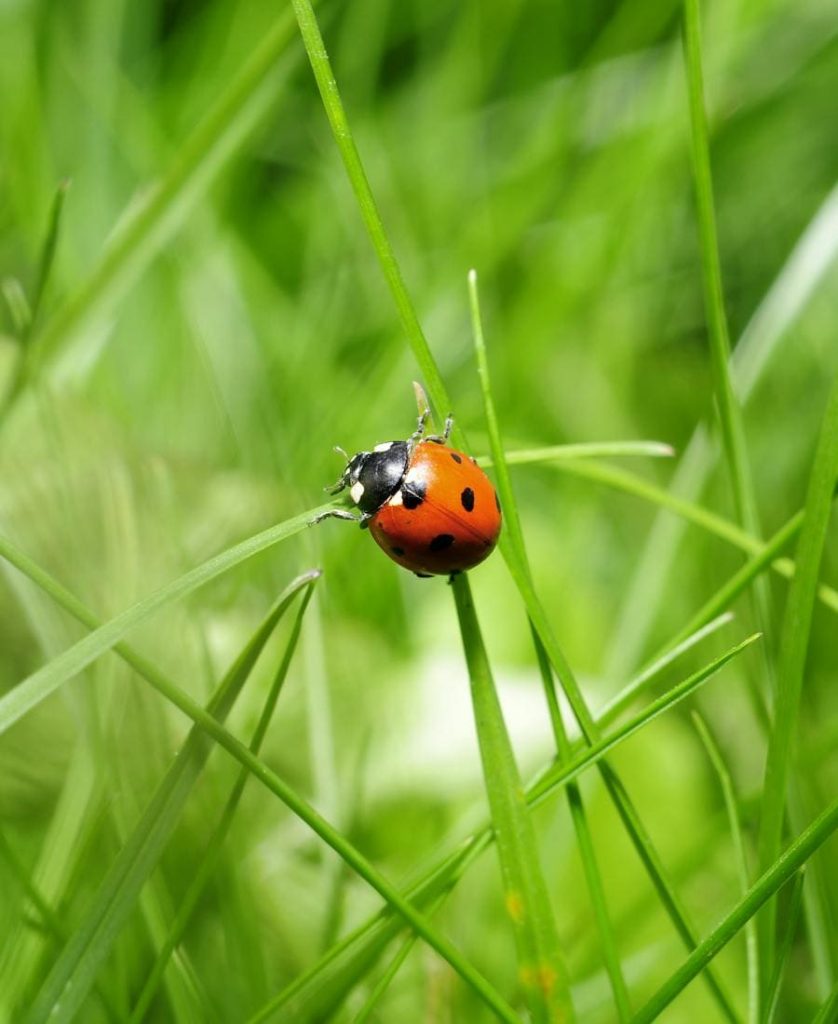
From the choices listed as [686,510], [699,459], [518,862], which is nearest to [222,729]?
[518,862]

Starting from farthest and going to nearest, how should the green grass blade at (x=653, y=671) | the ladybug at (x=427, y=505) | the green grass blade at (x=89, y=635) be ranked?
the ladybug at (x=427, y=505)
the green grass blade at (x=653, y=671)
the green grass blade at (x=89, y=635)

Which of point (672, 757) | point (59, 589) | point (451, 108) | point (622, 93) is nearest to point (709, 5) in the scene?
point (622, 93)

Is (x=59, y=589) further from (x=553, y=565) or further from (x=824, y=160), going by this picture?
(x=824, y=160)

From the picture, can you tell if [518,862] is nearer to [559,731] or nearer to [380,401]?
[559,731]

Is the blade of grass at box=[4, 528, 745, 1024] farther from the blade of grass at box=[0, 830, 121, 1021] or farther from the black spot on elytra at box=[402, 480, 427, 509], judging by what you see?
the black spot on elytra at box=[402, 480, 427, 509]

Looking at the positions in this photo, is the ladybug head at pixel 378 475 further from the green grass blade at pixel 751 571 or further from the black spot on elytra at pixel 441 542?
the green grass blade at pixel 751 571

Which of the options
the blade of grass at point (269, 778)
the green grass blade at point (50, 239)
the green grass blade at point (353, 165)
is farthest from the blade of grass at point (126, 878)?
the green grass blade at point (50, 239)

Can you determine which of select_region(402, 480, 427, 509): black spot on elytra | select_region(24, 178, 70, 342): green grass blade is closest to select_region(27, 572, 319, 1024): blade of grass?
select_region(402, 480, 427, 509): black spot on elytra

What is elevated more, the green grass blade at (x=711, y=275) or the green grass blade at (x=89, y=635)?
the green grass blade at (x=711, y=275)
